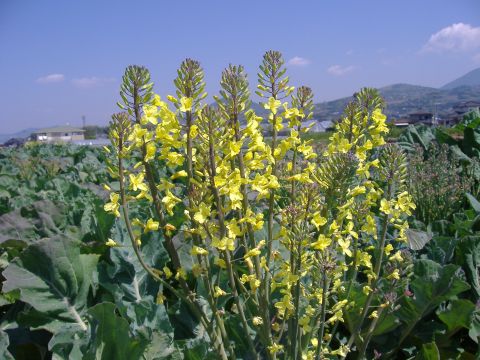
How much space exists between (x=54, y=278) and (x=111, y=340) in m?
0.79

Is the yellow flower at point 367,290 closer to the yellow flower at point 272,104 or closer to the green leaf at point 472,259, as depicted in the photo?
the yellow flower at point 272,104

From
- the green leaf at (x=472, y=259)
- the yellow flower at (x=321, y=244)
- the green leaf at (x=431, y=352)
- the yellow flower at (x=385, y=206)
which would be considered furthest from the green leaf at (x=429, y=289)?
the yellow flower at (x=321, y=244)

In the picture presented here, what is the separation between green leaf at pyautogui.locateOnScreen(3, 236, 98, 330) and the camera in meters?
2.49

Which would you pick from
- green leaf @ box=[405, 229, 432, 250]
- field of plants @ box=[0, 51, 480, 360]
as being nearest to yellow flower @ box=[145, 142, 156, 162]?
field of plants @ box=[0, 51, 480, 360]

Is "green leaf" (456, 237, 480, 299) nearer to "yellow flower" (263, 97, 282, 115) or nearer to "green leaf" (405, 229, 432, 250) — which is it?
"green leaf" (405, 229, 432, 250)

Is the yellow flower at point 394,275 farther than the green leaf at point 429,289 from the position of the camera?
No

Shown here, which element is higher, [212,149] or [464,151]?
[212,149]

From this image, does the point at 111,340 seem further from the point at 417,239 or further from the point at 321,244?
the point at 417,239

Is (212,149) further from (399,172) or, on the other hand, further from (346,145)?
(399,172)

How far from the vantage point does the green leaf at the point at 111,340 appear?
194cm

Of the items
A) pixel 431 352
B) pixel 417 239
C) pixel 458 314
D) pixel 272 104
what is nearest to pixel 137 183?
pixel 272 104

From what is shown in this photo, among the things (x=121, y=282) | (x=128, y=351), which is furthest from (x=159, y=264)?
(x=128, y=351)

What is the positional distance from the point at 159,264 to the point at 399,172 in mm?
1576

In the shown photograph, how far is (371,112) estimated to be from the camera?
7.09 feet
